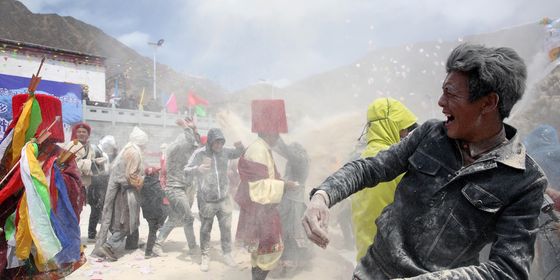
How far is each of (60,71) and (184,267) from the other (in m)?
19.8

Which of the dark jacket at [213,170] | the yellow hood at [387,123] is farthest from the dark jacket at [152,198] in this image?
the yellow hood at [387,123]

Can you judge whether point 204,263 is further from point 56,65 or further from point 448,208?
point 56,65

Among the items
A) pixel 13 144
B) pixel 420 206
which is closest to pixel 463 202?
pixel 420 206

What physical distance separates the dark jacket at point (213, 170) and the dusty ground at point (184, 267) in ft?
3.77

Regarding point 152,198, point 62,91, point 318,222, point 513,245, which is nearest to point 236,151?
point 152,198

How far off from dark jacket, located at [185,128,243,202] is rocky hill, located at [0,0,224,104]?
52775mm

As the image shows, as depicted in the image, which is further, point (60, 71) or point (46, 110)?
point (60, 71)

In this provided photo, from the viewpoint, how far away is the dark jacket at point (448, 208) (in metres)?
1.28

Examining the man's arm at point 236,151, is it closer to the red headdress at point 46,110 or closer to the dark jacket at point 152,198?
the dark jacket at point 152,198

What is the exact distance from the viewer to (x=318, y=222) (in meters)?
1.44

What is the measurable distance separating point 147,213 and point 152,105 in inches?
764

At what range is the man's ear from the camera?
142 cm

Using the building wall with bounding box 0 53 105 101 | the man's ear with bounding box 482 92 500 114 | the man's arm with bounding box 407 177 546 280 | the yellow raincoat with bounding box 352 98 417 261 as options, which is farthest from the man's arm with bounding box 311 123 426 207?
the building wall with bounding box 0 53 105 101

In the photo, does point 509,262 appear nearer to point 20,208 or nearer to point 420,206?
point 420,206
